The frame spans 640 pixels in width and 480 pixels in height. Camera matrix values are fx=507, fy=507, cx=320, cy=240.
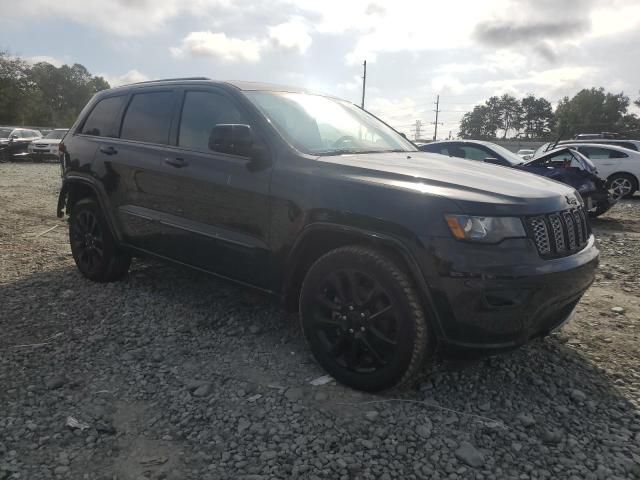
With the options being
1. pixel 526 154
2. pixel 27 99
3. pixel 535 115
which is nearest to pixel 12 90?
pixel 27 99

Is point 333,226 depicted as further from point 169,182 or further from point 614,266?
point 614,266

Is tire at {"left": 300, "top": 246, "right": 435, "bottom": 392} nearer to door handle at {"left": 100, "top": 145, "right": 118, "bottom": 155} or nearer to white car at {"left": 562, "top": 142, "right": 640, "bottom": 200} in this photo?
door handle at {"left": 100, "top": 145, "right": 118, "bottom": 155}

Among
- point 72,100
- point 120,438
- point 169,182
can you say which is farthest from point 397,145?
point 72,100

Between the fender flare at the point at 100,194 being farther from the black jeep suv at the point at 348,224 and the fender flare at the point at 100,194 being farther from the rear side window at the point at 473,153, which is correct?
the rear side window at the point at 473,153

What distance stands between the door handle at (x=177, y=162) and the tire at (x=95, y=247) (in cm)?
106

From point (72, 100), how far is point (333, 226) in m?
90.9

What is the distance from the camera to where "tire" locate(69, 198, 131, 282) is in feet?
14.6

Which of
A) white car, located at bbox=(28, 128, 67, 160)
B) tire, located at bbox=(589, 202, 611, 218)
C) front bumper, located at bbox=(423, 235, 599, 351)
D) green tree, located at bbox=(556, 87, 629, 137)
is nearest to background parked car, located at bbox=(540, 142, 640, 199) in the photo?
tire, located at bbox=(589, 202, 611, 218)

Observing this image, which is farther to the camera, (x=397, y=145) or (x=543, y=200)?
(x=397, y=145)

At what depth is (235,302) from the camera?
4176mm

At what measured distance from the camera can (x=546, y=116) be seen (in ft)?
339

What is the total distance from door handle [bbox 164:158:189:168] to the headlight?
2024mm

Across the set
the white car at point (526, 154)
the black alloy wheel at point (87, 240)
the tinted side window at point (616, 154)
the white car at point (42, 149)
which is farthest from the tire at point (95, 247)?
the white car at point (42, 149)

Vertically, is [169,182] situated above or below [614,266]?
above
